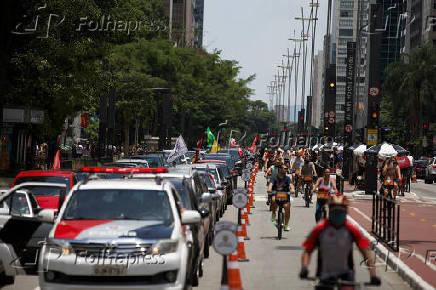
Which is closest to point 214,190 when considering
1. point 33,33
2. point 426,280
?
point 426,280

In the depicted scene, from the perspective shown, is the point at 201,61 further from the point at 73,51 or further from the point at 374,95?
the point at 73,51

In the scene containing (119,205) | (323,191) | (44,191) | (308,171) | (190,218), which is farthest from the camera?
(308,171)

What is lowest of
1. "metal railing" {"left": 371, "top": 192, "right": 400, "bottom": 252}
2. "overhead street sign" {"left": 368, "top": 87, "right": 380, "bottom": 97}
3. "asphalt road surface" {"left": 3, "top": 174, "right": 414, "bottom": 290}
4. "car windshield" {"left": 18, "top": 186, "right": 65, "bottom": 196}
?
"asphalt road surface" {"left": 3, "top": 174, "right": 414, "bottom": 290}

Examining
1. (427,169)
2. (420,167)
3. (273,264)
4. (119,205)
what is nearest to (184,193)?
(273,264)

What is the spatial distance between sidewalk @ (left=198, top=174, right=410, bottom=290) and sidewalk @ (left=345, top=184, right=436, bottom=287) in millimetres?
417

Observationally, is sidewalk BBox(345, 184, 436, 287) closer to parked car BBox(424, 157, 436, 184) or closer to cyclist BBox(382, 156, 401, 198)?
cyclist BBox(382, 156, 401, 198)

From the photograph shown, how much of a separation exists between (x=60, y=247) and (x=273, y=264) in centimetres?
649

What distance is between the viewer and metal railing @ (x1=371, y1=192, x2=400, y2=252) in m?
18.6

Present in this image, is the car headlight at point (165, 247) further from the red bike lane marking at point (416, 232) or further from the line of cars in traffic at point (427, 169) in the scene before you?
the line of cars in traffic at point (427, 169)

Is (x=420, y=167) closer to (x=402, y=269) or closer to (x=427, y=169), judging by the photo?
(x=427, y=169)

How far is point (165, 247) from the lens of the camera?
11055mm

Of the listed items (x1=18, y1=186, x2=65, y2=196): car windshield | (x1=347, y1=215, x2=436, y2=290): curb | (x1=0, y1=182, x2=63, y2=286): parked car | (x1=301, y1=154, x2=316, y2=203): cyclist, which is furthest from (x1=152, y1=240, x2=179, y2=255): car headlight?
(x1=301, y1=154, x2=316, y2=203): cyclist

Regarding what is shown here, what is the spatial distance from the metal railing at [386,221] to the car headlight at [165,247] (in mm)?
7933

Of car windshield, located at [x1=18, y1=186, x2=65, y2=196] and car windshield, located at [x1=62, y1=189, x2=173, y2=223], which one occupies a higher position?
car windshield, located at [x1=62, y1=189, x2=173, y2=223]
